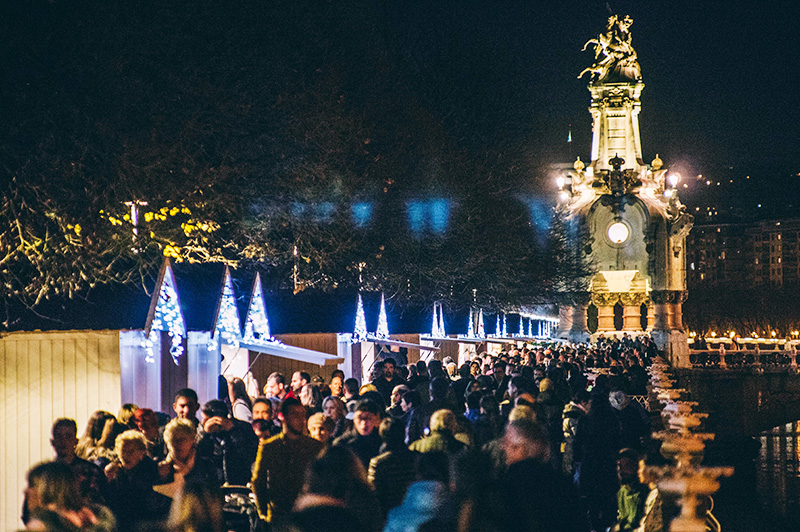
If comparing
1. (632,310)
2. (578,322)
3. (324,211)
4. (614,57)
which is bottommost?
(578,322)

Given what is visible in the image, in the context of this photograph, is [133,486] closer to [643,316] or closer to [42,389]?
[42,389]

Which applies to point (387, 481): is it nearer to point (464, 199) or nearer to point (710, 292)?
point (464, 199)

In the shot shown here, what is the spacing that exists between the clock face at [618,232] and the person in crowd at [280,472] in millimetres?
84676

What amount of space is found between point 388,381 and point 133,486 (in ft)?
28.2

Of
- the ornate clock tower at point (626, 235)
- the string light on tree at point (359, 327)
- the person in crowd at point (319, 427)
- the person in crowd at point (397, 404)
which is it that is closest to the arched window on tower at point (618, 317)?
the ornate clock tower at point (626, 235)

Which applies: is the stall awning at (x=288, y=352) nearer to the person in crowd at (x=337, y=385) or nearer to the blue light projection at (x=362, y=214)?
the person in crowd at (x=337, y=385)

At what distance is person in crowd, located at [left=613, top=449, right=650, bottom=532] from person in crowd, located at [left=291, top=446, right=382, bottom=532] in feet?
9.51

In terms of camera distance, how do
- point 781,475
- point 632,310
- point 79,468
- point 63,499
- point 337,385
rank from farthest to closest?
point 632,310 < point 781,475 < point 337,385 < point 79,468 < point 63,499

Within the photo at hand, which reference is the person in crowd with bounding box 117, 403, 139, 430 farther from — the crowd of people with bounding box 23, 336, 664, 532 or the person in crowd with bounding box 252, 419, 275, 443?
the person in crowd with bounding box 252, 419, 275, 443

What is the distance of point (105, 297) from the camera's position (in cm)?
1453

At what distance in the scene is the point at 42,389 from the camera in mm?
10766

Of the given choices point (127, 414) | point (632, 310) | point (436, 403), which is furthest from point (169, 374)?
point (632, 310)

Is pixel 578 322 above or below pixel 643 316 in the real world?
below

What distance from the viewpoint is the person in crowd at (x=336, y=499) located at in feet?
15.2
